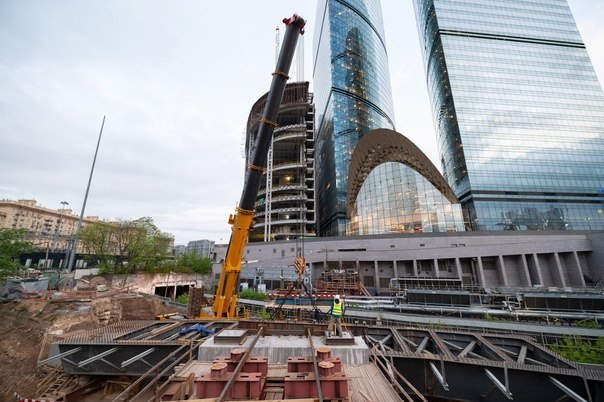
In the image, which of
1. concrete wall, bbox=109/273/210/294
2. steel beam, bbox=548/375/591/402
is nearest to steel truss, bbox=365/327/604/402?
steel beam, bbox=548/375/591/402

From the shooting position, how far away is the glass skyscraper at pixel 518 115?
201 ft

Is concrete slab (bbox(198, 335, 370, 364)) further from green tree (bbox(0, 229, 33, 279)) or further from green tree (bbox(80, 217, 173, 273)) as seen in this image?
green tree (bbox(80, 217, 173, 273))

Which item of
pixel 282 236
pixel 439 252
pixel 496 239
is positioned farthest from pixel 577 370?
pixel 282 236

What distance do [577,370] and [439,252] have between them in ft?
124

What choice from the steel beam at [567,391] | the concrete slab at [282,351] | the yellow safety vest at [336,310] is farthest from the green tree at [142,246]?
the steel beam at [567,391]

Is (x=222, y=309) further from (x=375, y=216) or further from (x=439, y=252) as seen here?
(x=375, y=216)

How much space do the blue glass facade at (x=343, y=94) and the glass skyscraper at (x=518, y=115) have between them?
21.8 metres

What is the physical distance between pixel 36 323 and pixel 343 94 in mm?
82601

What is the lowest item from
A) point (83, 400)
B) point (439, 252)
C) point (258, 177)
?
point (83, 400)

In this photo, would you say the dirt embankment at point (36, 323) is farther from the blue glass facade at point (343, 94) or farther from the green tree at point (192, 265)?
the blue glass facade at point (343, 94)

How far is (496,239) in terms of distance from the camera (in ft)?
138

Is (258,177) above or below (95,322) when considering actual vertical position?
above

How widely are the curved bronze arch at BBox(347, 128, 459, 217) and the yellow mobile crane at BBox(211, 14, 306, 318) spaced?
4387cm

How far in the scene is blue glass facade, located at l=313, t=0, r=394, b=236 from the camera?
70.3 m
